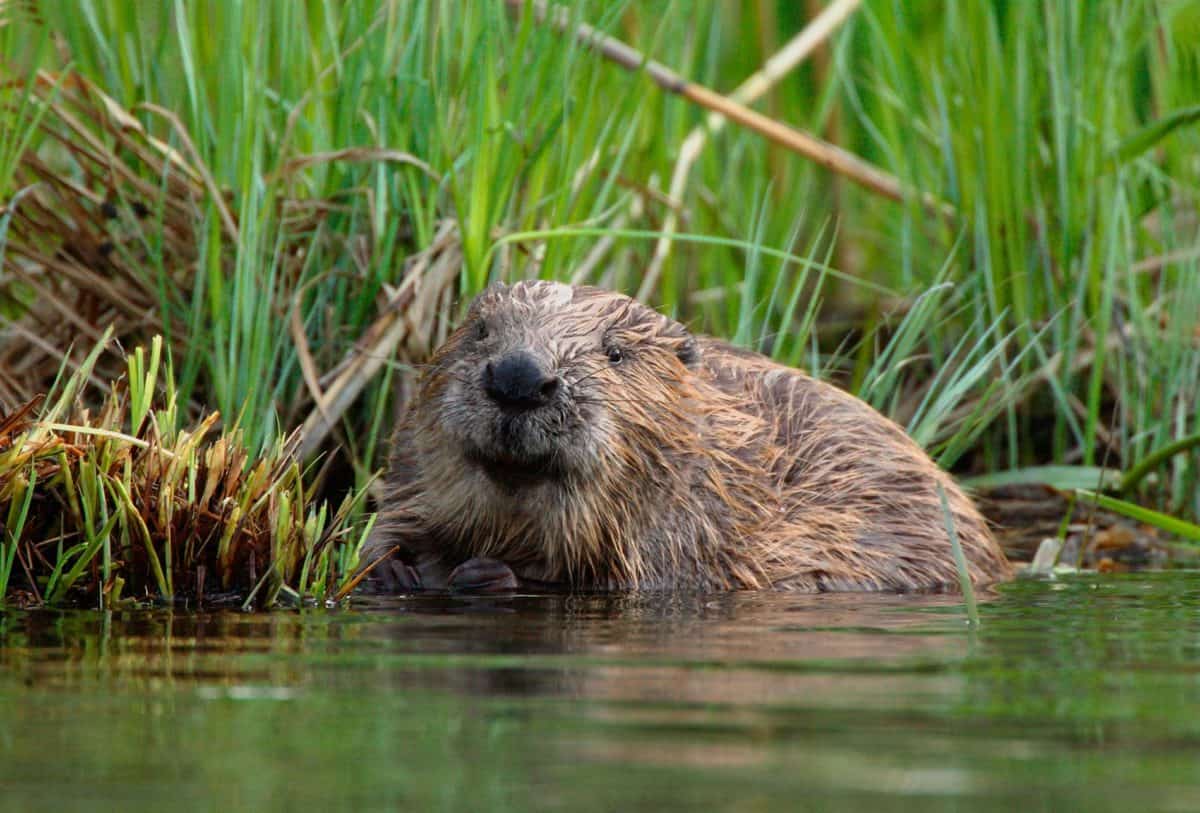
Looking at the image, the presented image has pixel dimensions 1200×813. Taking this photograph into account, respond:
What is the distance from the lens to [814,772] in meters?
1.77

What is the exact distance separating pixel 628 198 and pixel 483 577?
163 cm

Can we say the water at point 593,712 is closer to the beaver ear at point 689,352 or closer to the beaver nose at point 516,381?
the beaver nose at point 516,381

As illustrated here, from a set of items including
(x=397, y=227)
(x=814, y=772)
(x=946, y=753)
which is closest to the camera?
(x=814, y=772)

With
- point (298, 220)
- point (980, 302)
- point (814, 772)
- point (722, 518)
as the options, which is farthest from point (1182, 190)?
point (814, 772)

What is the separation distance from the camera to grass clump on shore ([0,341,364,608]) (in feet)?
10.5

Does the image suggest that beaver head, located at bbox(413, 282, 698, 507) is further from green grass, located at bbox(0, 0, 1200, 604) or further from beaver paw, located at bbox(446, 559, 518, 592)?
green grass, located at bbox(0, 0, 1200, 604)

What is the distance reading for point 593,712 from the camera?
2.12 meters

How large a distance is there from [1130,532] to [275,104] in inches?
105

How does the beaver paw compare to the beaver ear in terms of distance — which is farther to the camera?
the beaver ear

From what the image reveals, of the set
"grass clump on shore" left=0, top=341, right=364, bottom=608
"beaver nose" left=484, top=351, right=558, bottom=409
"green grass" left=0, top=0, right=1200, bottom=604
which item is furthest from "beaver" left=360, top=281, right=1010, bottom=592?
"grass clump on shore" left=0, top=341, right=364, bottom=608

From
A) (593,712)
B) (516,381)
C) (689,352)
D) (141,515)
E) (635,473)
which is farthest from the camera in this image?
(689,352)

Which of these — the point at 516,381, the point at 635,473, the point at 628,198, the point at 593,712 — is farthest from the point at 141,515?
the point at 628,198

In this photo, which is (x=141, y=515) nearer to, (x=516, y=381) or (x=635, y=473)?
(x=516, y=381)

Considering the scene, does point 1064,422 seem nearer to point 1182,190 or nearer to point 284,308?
point 1182,190
